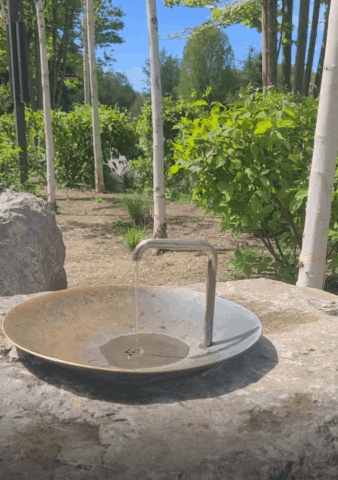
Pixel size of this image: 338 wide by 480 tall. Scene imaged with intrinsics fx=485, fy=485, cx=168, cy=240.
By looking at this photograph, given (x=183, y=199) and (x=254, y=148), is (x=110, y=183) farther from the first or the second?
(x=254, y=148)

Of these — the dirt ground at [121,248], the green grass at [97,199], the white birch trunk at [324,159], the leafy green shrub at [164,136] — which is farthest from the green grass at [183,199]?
the white birch trunk at [324,159]

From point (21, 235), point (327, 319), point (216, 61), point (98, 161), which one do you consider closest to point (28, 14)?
point (98, 161)

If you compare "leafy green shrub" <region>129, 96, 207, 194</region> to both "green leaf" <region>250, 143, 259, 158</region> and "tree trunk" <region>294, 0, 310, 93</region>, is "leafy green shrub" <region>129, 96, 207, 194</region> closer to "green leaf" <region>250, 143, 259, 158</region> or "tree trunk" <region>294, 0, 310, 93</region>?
"tree trunk" <region>294, 0, 310, 93</region>

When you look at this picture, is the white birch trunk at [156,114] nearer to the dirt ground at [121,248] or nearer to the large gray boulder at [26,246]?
the dirt ground at [121,248]

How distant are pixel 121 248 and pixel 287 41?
20.3ft

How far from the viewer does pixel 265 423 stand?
128 cm

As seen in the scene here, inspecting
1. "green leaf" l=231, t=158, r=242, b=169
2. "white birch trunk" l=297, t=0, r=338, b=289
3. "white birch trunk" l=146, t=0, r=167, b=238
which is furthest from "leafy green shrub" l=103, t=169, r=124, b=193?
"white birch trunk" l=297, t=0, r=338, b=289

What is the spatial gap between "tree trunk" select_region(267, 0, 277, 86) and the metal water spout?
663cm

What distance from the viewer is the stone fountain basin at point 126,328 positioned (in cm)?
159

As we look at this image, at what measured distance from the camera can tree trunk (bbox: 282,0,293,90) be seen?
9.73 metres

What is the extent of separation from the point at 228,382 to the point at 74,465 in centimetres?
56

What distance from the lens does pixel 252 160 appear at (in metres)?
3.53

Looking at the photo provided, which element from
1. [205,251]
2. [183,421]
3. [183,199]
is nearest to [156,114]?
[183,199]

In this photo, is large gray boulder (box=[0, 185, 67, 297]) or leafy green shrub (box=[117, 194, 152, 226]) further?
leafy green shrub (box=[117, 194, 152, 226])
